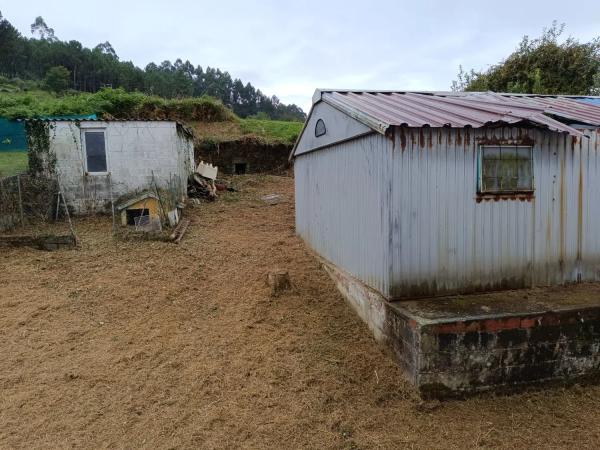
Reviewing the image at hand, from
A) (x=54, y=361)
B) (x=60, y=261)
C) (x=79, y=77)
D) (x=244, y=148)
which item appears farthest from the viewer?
(x=79, y=77)

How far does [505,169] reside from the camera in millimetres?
5074

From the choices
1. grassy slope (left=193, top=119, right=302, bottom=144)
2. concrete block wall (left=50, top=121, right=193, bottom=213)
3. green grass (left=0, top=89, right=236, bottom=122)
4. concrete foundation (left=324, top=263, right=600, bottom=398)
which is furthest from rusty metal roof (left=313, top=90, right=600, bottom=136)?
green grass (left=0, top=89, right=236, bottom=122)

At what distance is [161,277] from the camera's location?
746cm

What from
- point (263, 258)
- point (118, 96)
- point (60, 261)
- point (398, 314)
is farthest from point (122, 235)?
point (118, 96)

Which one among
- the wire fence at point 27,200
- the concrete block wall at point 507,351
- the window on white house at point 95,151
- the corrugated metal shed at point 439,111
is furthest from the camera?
the window on white house at point 95,151

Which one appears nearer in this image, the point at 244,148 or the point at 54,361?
the point at 54,361

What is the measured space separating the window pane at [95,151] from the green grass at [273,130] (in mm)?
11266

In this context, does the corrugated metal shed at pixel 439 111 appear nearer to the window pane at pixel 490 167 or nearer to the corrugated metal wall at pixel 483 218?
the corrugated metal wall at pixel 483 218

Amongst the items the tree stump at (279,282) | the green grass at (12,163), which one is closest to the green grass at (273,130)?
the green grass at (12,163)

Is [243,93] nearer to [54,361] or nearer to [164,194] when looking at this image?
[164,194]

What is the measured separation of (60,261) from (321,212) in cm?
535

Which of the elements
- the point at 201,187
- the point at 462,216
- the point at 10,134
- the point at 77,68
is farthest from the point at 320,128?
the point at 77,68

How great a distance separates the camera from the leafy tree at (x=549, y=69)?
56.6 ft

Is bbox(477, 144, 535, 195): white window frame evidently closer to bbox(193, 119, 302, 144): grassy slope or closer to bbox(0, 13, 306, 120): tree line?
bbox(193, 119, 302, 144): grassy slope
